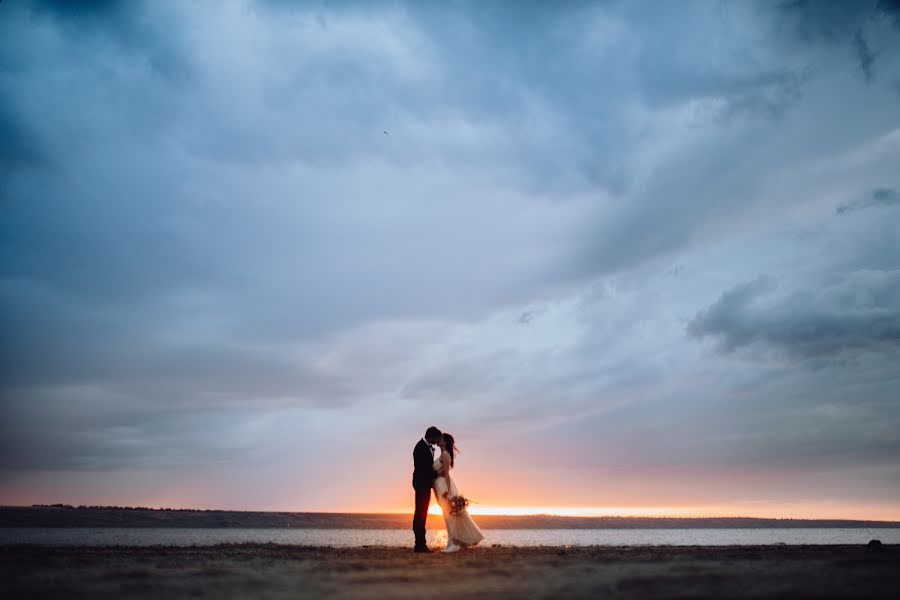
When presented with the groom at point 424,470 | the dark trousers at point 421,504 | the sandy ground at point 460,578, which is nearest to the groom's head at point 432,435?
the groom at point 424,470

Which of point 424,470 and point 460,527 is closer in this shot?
point 460,527

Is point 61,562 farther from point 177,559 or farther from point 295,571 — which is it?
point 295,571

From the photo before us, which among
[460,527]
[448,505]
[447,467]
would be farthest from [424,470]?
[460,527]

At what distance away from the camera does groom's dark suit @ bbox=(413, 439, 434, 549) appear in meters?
18.2

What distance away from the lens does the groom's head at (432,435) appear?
18.4 metres

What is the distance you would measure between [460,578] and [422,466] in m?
8.71

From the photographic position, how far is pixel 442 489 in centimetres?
1833

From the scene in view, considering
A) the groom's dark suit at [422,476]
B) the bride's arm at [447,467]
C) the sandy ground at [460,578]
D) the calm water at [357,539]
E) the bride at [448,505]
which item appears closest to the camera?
the sandy ground at [460,578]

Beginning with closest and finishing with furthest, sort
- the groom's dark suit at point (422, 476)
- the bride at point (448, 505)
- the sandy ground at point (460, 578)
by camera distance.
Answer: the sandy ground at point (460, 578) → the bride at point (448, 505) → the groom's dark suit at point (422, 476)

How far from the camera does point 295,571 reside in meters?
10.8

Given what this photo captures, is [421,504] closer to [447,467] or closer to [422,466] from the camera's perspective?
[422,466]

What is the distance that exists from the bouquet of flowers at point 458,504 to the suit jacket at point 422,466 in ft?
2.74

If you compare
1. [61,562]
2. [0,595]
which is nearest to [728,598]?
[0,595]

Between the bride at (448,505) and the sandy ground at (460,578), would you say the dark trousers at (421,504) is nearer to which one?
the bride at (448,505)
